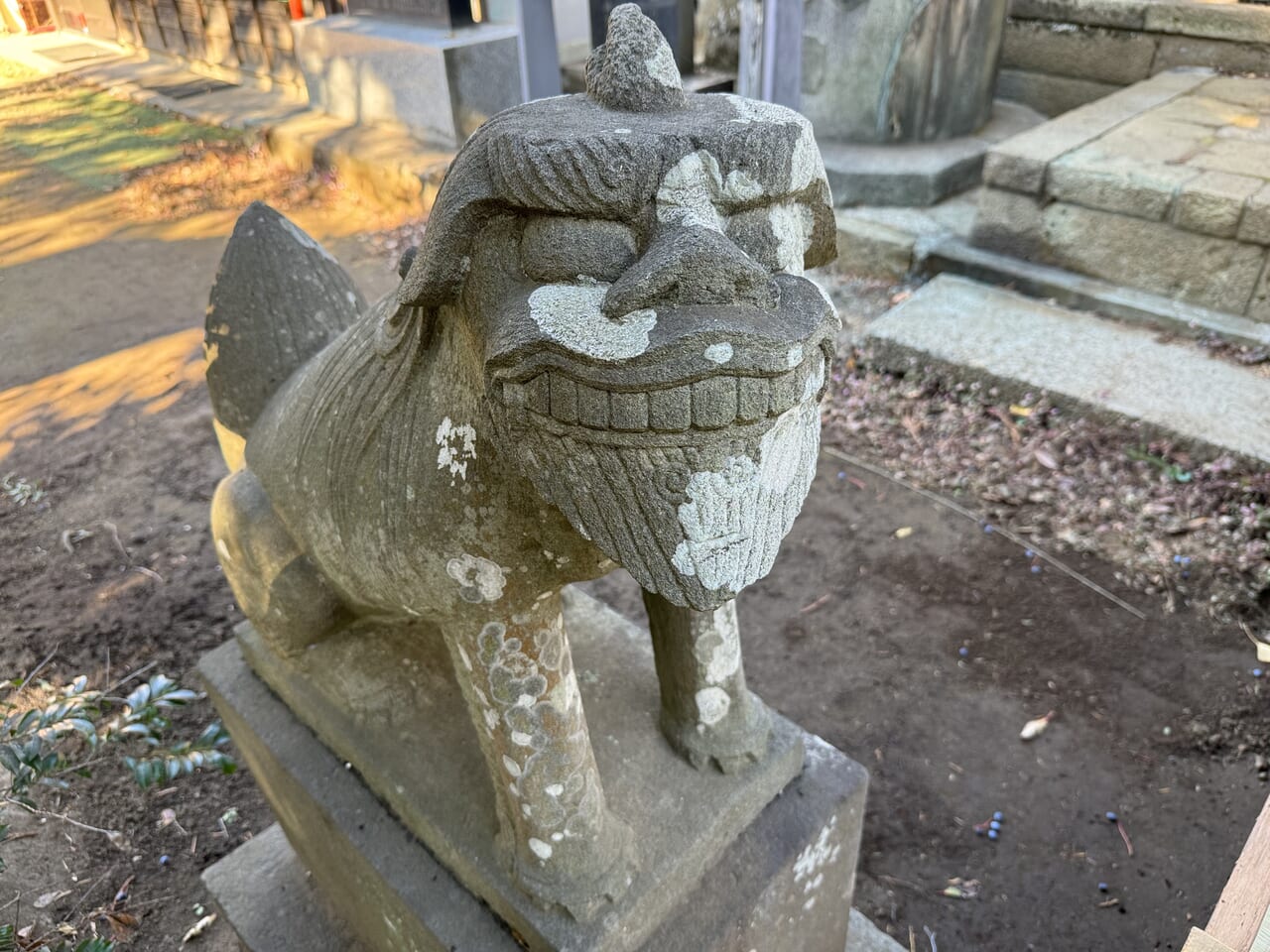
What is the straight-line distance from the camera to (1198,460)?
106 inches

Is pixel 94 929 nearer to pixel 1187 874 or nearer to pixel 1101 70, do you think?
pixel 1187 874

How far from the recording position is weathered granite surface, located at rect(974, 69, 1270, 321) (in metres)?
3.06

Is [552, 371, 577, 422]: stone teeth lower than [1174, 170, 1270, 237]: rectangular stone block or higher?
higher

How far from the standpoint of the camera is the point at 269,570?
4.06ft

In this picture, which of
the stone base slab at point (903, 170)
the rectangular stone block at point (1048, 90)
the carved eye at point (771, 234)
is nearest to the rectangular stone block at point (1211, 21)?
the rectangular stone block at point (1048, 90)

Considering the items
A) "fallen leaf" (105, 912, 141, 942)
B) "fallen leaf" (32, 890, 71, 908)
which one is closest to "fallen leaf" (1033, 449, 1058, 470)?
"fallen leaf" (105, 912, 141, 942)

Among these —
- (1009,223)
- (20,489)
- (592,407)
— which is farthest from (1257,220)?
(20,489)

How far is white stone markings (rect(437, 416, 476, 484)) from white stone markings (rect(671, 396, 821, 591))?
0.83 feet

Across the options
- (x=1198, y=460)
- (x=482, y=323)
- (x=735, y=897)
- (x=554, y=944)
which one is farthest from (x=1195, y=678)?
(x=482, y=323)

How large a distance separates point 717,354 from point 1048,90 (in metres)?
5.28

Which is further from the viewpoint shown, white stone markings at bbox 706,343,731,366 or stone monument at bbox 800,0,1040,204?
stone monument at bbox 800,0,1040,204

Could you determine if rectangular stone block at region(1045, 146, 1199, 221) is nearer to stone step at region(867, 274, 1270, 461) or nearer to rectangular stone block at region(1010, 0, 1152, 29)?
stone step at region(867, 274, 1270, 461)

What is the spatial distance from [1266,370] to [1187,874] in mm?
1834

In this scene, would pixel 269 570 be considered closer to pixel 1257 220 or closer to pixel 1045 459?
pixel 1045 459
